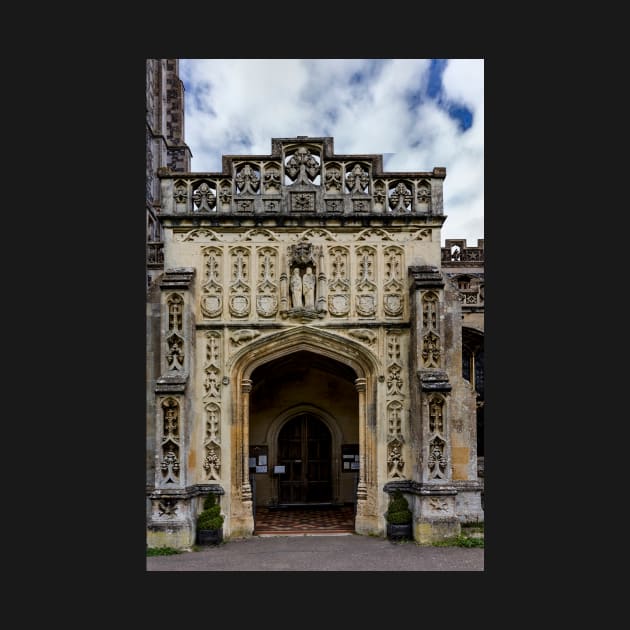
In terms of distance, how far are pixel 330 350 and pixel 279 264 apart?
7.10ft

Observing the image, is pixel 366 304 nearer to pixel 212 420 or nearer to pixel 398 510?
pixel 212 420

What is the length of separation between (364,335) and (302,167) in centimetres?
392

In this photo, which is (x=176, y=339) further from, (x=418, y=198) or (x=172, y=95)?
(x=172, y=95)

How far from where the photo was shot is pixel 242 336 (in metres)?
12.5

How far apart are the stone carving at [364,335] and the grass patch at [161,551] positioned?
5515mm

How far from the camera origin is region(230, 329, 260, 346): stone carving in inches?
491

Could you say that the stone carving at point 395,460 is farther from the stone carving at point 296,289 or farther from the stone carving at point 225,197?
the stone carving at point 225,197

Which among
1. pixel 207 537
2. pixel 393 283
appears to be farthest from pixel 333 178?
pixel 207 537

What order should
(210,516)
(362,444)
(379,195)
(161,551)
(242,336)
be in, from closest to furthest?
(161,551) → (210,516) → (242,336) → (362,444) → (379,195)

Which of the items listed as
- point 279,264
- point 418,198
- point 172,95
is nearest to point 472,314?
point 418,198

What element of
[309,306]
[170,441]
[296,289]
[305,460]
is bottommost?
[305,460]

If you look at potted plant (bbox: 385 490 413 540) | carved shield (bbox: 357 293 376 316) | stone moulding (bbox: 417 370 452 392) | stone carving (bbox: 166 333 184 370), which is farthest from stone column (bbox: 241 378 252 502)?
stone moulding (bbox: 417 370 452 392)

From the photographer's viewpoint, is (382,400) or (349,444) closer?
(382,400)

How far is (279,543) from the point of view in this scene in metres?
11.8
